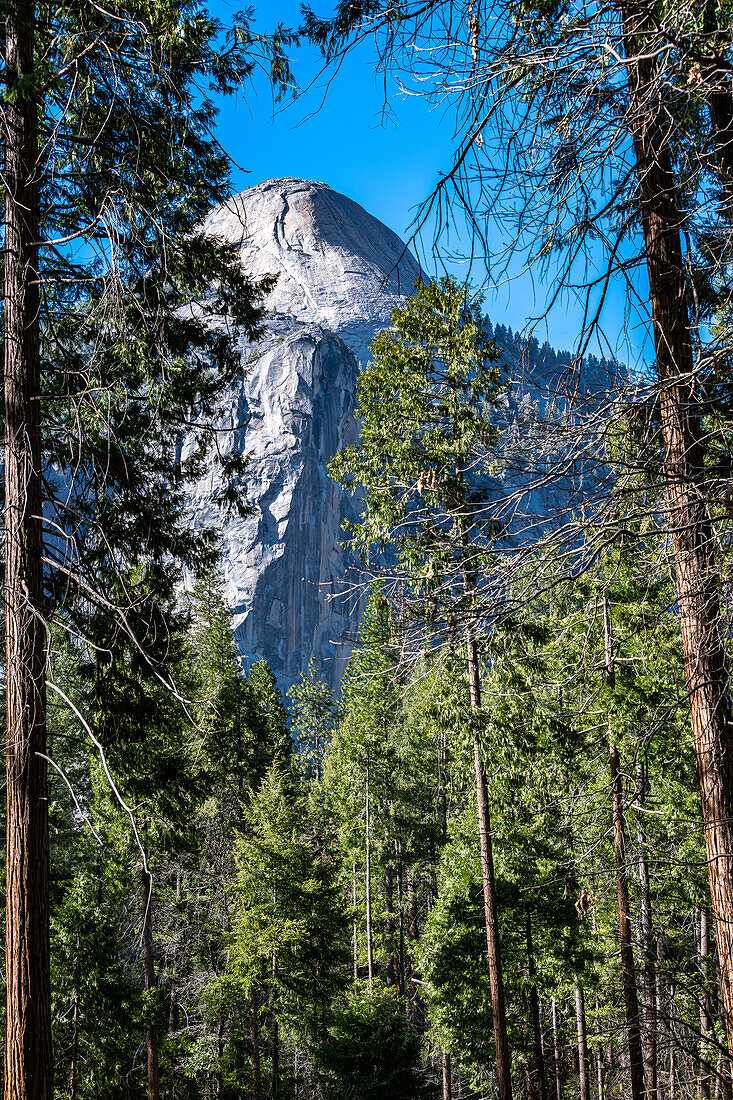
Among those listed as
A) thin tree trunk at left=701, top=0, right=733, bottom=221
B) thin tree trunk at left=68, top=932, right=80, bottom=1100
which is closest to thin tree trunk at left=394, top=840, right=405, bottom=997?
thin tree trunk at left=68, top=932, right=80, bottom=1100

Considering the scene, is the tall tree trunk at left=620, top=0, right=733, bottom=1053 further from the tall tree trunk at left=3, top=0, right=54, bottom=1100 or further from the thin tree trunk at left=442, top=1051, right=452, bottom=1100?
the thin tree trunk at left=442, top=1051, right=452, bottom=1100

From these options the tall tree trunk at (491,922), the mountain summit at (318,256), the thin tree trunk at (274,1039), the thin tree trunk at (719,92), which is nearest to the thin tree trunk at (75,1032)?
the thin tree trunk at (274,1039)

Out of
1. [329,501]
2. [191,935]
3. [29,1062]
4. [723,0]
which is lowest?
[191,935]

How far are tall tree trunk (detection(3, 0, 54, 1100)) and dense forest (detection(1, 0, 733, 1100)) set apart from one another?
19 millimetres

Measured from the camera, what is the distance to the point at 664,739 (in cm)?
945

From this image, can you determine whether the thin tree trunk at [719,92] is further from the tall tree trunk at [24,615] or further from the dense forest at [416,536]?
the tall tree trunk at [24,615]

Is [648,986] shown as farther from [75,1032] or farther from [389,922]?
[389,922]

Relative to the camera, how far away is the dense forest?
2.95m

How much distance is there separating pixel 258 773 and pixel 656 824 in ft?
37.5

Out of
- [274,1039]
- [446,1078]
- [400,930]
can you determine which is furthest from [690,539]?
[400,930]

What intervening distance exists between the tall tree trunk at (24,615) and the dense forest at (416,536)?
0.02m

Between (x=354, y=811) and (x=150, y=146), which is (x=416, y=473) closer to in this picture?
(x=150, y=146)

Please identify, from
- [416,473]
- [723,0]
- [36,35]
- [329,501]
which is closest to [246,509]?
[416,473]

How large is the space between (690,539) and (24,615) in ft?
11.4
